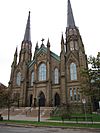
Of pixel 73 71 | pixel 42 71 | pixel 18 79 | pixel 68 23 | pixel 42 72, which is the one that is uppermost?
pixel 68 23

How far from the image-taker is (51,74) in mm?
40594

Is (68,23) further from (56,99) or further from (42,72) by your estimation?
(56,99)

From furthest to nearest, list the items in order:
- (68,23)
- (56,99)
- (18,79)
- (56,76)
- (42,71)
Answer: (68,23) → (18,79) → (42,71) → (56,76) → (56,99)

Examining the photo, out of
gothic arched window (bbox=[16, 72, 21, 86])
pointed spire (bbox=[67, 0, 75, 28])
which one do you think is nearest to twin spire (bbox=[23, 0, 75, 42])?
pointed spire (bbox=[67, 0, 75, 28])

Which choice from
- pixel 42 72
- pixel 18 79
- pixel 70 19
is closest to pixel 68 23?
pixel 70 19

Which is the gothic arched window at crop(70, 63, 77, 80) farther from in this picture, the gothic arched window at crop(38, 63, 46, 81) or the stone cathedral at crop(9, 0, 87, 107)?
the gothic arched window at crop(38, 63, 46, 81)

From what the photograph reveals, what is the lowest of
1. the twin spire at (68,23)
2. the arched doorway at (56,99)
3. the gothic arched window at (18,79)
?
the arched doorway at (56,99)

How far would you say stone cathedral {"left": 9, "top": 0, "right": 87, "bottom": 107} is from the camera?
36.9m

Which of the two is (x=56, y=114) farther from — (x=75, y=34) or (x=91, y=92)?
(x=75, y=34)

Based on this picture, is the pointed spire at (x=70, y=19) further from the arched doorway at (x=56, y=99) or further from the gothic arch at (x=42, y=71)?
the arched doorway at (x=56, y=99)

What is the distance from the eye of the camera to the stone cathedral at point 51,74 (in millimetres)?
36906

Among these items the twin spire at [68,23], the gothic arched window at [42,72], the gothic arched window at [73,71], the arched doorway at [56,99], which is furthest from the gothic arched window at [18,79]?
the gothic arched window at [73,71]

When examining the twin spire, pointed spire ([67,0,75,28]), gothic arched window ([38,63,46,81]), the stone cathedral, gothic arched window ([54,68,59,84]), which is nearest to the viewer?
the stone cathedral

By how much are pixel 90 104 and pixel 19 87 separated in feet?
68.9
